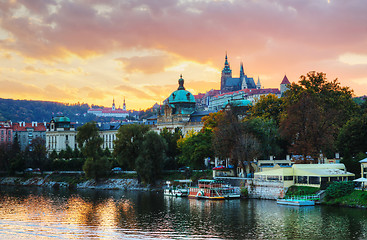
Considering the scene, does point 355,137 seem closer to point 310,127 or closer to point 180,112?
point 310,127

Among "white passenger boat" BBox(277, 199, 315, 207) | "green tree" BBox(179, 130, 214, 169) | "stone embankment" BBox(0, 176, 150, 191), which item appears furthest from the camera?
"stone embankment" BBox(0, 176, 150, 191)

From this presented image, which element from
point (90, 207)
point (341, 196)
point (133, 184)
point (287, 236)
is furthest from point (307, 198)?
point (133, 184)

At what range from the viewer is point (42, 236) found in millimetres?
44188

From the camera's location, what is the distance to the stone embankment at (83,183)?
328 ft

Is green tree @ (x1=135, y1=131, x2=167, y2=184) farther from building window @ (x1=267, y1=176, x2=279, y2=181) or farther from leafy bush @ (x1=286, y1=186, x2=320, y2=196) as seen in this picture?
leafy bush @ (x1=286, y1=186, x2=320, y2=196)

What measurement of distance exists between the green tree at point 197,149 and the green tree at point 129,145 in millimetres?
8742

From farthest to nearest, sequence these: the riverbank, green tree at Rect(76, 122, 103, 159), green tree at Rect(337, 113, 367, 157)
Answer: green tree at Rect(76, 122, 103, 159) → green tree at Rect(337, 113, 367, 157) → the riverbank

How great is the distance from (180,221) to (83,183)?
60.8 metres

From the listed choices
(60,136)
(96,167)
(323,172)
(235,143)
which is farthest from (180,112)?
(323,172)

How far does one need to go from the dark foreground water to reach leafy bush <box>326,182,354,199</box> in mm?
2934

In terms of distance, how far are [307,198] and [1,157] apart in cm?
9126

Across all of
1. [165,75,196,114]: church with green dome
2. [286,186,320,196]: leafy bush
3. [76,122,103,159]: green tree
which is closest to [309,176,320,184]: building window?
[286,186,320,196]: leafy bush

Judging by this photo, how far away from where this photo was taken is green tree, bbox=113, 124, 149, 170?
9781 cm

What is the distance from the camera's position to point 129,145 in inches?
3861
